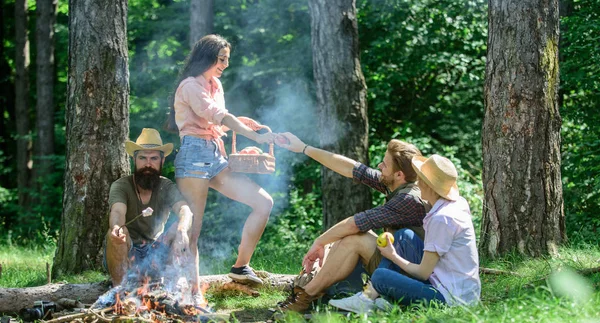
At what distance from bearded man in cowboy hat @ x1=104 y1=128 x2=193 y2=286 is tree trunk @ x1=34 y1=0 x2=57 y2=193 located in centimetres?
1213

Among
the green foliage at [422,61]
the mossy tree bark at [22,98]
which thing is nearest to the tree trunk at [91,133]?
the green foliage at [422,61]

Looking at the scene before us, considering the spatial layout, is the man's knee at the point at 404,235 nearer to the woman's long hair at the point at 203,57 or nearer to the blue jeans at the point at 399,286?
the blue jeans at the point at 399,286

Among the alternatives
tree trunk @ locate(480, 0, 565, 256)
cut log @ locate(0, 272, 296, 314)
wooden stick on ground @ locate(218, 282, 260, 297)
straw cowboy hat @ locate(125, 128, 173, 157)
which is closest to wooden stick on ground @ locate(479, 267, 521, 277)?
tree trunk @ locate(480, 0, 565, 256)

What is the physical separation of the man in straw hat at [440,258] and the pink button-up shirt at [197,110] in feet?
6.15

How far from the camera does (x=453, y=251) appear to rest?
Answer: 512 cm

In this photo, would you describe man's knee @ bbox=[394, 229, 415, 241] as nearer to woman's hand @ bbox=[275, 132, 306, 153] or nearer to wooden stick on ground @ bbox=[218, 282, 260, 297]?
woman's hand @ bbox=[275, 132, 306, 153]

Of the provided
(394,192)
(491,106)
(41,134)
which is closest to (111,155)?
(394,192)

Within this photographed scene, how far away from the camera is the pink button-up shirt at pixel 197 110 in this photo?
6.24 m

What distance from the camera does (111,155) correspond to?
25.3ft

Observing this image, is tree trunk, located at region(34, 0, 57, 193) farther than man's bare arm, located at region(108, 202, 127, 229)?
Yes

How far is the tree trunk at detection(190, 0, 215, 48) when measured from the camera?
1327cm

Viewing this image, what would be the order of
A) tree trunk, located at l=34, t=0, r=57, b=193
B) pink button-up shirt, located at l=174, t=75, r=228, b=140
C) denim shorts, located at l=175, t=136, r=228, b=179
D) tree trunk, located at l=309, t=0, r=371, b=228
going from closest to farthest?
pink button-up shirt, located at l=174, t=75, r=228, b=140 < denim shorts, located at l=175, t=136, r=228, b=179 < tree trunk, located at l=309, t=0, r=371, b=228 < tree trunk, located at l=34, t=0, r=57, b=193

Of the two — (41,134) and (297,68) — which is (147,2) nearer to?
(297,68)

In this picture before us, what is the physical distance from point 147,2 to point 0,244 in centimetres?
543
